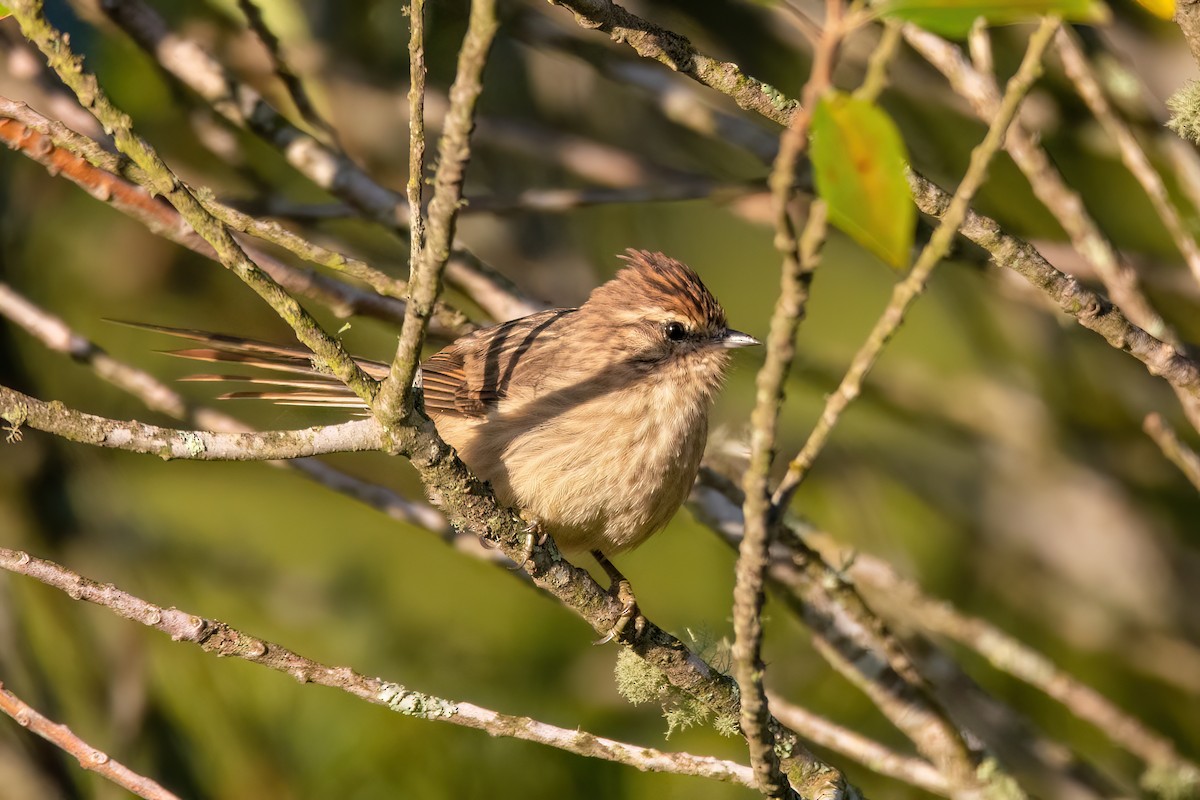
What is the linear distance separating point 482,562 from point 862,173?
4.25 meters

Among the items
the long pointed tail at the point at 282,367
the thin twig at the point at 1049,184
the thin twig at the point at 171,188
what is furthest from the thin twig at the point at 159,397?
the thin twig at the point at 1049,184

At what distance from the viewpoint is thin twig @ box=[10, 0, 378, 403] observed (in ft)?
6.93

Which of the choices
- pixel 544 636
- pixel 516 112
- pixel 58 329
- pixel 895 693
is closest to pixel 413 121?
pixel 58 329

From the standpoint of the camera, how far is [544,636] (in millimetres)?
6168

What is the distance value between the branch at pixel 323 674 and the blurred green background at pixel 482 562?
1.76 meters

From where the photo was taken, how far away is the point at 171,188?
229 centimetres

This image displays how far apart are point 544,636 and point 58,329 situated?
2932mm

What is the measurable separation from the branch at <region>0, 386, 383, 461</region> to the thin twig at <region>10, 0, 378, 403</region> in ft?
0.43

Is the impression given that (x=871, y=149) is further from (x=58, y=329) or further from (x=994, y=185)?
(x=994, y=185)

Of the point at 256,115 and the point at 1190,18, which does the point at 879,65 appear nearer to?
the point at 1190,18

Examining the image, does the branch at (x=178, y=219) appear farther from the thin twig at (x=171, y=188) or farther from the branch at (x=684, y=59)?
the branch at (x=684, y=59)

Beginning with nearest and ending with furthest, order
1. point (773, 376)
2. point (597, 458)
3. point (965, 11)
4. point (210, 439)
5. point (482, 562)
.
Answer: point (965, 11), point (773, 376), point (210, 439), point (597, 458), point (482, 562)

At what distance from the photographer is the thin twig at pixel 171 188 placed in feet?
6.93

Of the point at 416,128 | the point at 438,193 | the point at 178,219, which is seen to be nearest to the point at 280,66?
the point at 178,219
